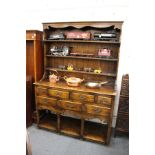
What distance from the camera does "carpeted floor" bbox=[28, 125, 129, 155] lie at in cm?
213

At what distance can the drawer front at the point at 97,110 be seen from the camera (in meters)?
2.17

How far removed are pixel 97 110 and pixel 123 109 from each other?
48 centimetres

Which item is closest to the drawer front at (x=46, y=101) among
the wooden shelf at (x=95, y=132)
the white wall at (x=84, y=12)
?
the wooden shelf at (x=95, y=132)

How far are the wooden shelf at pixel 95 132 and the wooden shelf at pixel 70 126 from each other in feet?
0.49

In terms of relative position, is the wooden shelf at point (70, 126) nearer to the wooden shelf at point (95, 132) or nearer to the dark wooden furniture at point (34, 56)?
the wooden shelf at point (95, 132)

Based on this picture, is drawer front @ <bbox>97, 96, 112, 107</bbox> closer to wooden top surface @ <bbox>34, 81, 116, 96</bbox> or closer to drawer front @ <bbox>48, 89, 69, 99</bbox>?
wooden top surface @ <bbox>34, 81, 116, 96</bbox>

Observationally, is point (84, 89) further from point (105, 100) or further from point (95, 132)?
point (95, 132)

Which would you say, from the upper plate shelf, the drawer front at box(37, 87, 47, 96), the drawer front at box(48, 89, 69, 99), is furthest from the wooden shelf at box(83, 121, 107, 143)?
the upper plate shelf

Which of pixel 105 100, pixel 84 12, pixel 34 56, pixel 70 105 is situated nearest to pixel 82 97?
pixel 70 105
